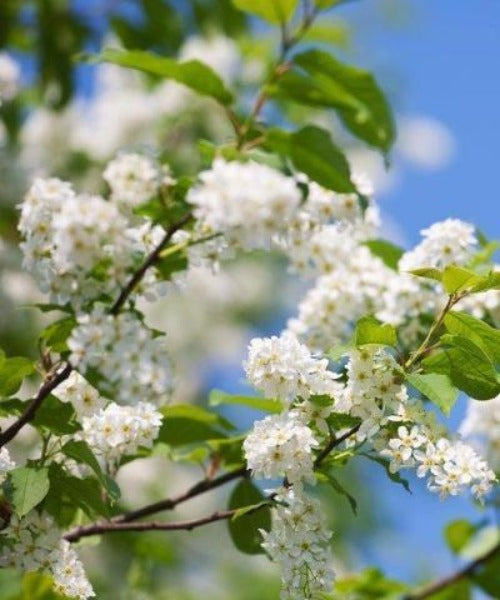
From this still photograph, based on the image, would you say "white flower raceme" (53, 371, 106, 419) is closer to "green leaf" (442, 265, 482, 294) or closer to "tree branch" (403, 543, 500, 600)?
"green leaf" (442, 265, 482, 294)

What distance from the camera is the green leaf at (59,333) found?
2045 mm

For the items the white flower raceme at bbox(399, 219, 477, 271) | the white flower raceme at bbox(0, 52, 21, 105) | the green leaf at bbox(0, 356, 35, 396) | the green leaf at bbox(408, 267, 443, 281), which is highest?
the white flower raceme at bbox(0, 52, 21, 105)

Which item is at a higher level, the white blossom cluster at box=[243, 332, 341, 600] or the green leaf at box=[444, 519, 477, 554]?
the green leaf at box=[444, 519, 477, 554]

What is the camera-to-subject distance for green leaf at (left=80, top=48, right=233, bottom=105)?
2539 millimetres

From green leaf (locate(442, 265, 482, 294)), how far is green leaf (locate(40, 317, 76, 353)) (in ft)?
2.28

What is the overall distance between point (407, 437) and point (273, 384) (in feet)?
0.85

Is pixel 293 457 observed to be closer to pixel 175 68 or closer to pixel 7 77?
pixel 175 68

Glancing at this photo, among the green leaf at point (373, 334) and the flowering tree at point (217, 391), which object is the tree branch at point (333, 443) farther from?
the green leaf at point (373, 334)

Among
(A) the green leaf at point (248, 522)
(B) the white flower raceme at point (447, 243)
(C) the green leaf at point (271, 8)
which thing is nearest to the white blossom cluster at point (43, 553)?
(A) the green leaf at point (248, 522)

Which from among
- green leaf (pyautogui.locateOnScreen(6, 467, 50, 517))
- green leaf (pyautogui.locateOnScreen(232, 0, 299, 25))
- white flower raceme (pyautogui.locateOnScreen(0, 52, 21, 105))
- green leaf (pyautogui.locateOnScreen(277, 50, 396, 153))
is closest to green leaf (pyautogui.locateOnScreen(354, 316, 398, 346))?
green leaf (pyautogui.locateOnScreen(6, 467, 50, 517))

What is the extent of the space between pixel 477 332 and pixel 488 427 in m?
1.15

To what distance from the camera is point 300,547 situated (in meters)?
2.02

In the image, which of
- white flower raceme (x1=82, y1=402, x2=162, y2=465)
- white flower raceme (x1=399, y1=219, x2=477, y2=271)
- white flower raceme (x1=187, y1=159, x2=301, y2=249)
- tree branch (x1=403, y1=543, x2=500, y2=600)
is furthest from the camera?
tree branch (x1=403, y1=543, x2=500, y2=600)

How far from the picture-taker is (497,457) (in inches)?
121
